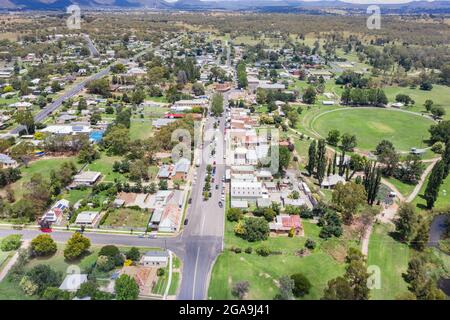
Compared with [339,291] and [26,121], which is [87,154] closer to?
[26,121]

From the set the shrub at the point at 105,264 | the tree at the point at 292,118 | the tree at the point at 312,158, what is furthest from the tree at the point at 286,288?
the tree at the point at 292,118

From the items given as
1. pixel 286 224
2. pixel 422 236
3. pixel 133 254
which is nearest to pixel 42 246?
pixel 133 254

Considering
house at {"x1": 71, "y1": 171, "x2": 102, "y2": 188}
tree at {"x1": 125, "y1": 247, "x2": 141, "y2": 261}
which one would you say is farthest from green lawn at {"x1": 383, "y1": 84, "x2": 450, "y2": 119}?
Answer: tree at {"x1": 125, "y1": 247, "x2": 141, "y2": 261}

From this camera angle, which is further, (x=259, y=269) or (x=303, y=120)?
(x=303, y=120)

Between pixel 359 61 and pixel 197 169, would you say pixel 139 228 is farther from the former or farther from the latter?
pixel 359 61

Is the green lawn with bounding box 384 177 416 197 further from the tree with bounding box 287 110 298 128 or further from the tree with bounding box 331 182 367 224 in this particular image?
the tree with bounding box 287 110 298 128

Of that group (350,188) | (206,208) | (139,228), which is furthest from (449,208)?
(139,228)
